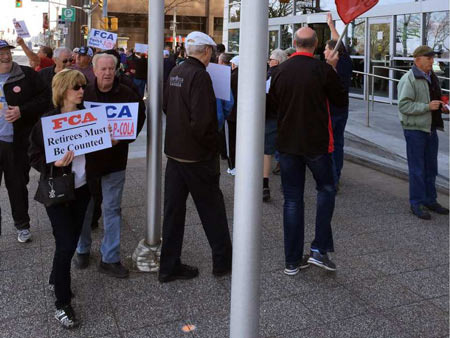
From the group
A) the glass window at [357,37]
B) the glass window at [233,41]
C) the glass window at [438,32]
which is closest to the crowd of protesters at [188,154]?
the glass window at [438,32]

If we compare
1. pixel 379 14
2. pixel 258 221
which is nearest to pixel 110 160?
pixel 258 221

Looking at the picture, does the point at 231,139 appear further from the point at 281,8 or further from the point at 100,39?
the point at 281,8

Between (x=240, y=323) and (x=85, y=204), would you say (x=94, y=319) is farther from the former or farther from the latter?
(x=240, y=323)

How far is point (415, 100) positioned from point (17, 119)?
4.25 meters

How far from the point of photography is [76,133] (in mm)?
3643

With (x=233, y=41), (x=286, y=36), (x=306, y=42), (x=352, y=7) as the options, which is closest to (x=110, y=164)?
(x=306, y=42)

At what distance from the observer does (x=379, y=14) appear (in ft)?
48.8

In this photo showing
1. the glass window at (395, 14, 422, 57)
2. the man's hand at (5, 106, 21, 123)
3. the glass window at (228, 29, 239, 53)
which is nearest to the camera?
the man's hand at (5, 106, 21, 123)

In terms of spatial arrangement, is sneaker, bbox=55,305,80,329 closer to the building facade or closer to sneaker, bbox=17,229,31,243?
sneaker, bbox=17,229,31,243

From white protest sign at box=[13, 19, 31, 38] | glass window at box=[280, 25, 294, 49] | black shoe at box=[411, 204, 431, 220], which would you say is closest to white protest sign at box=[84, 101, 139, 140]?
black shoe at box=[411, 204, 431, 220]

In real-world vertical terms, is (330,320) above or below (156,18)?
below

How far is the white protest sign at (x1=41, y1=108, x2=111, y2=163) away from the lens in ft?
11.5

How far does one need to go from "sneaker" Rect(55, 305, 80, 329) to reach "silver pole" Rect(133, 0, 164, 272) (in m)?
0.97

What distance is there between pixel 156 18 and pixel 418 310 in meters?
3.06
